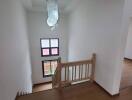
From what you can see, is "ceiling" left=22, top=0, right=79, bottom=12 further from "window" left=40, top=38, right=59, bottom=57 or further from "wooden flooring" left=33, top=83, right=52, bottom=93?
"wooden flooring" left=33, top=83, right=52, bottom=93

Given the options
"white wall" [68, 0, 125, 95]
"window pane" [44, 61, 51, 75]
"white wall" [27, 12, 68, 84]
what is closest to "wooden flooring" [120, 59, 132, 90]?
"white wall" [68, 0, 125, 95]

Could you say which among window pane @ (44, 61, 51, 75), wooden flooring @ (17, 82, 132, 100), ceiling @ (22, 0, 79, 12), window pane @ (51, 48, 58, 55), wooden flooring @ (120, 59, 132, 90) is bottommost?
window pane @ (44, 61, 51, 75)

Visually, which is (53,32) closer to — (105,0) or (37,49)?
(37,49)

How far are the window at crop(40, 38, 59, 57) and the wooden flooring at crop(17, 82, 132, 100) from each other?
3811 mm

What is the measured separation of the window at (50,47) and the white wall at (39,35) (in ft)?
0.72

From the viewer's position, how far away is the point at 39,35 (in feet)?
19.4

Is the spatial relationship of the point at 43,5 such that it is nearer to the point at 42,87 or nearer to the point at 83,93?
the point at 83,93

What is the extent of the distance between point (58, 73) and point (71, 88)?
560 mm

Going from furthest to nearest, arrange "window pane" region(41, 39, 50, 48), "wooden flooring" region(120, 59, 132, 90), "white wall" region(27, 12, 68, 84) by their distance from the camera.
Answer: "window pane" region(41, 39, 50, 48)
"white wall" region(27, 12, 68, 84)
"wooden flooring" region(120, 59, 132, 90)

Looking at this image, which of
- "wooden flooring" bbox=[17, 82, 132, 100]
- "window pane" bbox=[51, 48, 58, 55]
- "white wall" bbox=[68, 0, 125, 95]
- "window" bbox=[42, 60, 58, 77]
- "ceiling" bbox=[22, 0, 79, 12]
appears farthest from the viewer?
"window" bbox=[42, 60, 58, 77]

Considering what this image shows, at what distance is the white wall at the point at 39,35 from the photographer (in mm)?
5668

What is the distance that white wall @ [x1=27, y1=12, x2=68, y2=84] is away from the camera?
5668 millimetres

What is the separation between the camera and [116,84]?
240 cm

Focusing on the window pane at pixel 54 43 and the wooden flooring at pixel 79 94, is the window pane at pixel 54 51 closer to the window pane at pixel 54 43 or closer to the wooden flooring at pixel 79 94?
the window pane at pixel 54 43
